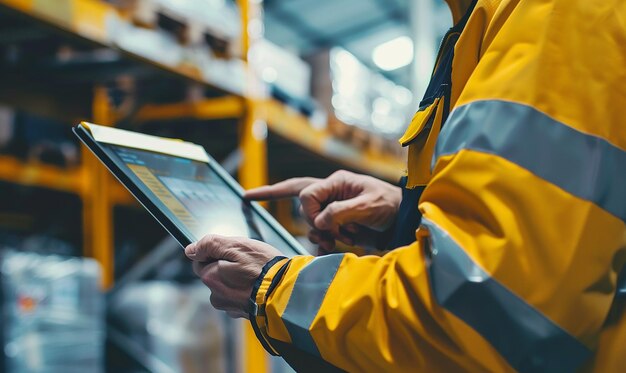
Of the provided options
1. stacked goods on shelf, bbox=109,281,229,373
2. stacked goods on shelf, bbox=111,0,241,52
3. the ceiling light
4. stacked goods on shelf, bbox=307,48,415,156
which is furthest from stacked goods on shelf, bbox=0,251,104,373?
the ceiling light

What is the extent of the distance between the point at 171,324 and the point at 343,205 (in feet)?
7.52

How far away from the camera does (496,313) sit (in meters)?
0.85

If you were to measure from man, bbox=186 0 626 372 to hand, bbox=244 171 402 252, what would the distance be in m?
0.59

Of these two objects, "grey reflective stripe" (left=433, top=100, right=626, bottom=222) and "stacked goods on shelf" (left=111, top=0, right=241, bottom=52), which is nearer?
"grey reflective stripe" (left=433, top=100, right=626, bottom=222)

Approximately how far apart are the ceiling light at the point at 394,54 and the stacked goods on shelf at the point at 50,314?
12.5 meters

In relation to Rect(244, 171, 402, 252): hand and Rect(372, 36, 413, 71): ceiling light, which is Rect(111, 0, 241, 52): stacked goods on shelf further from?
Rect(372, 36, 413, 71): ceiling light

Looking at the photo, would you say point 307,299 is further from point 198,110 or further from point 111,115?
point 111,115

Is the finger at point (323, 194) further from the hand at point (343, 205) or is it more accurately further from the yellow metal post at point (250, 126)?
the yellow metal post at point (250, 126)

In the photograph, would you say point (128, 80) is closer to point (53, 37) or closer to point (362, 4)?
point (53, 37)

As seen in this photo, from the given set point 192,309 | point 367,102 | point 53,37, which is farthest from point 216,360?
point 367,102

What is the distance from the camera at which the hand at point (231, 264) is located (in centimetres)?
110

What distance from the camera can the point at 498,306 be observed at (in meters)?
0.85

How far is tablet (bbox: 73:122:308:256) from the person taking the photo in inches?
46.9

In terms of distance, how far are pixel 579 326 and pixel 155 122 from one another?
4.09 meters
